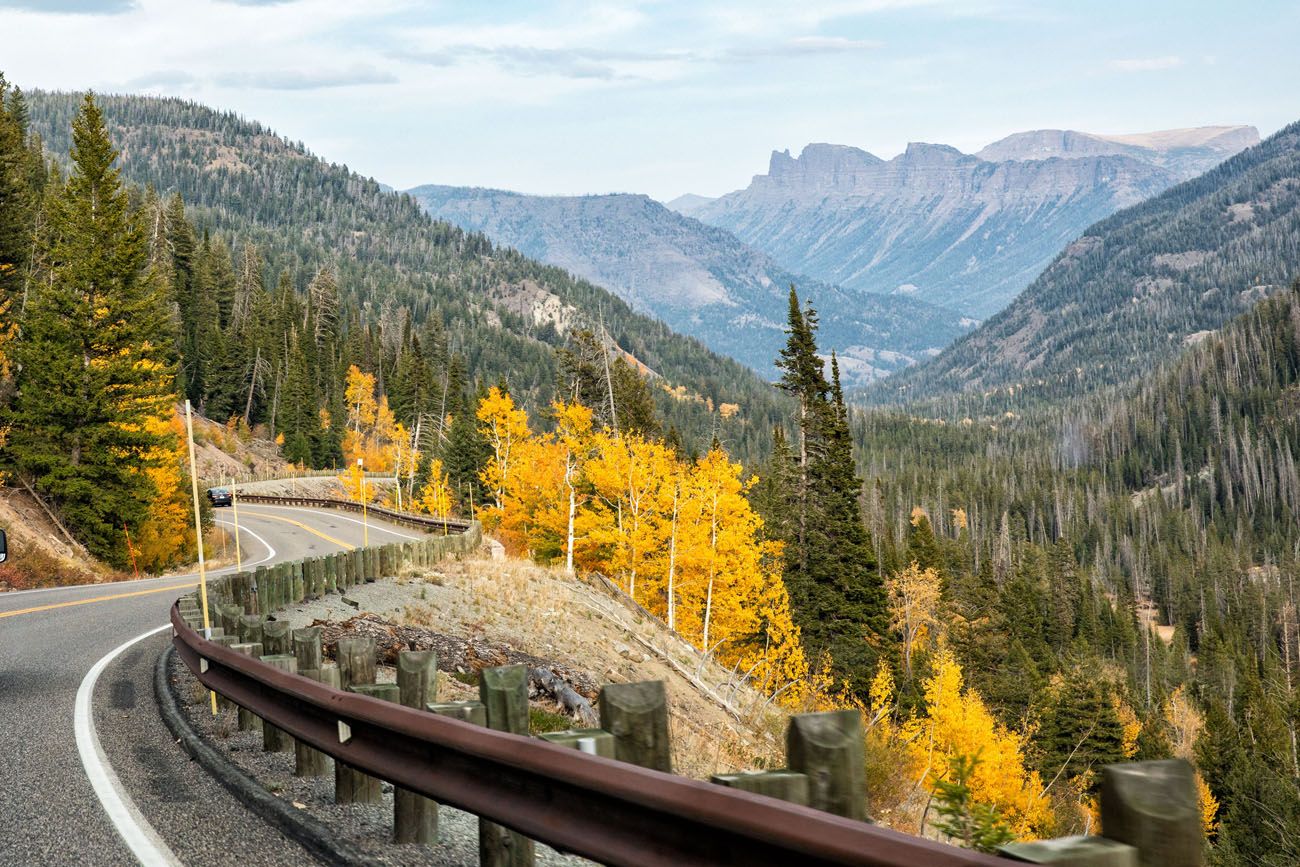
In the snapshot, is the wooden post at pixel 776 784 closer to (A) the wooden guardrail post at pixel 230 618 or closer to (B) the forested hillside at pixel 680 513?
(B) the forested hillside at pixel 680 513

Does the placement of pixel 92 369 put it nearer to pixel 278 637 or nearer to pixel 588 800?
pixel 278 637

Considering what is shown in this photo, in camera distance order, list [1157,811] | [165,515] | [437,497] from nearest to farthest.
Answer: [1157,811]
[165,515]
[437,497]

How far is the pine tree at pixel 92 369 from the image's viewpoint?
3488cm

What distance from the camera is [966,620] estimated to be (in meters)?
79.0

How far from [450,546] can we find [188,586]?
7.50 m

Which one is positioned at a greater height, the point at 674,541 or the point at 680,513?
the point at 680,513

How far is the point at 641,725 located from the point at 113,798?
4280mm

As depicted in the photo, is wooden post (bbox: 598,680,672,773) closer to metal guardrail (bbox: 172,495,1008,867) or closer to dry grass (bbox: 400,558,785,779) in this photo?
metal guardrail (bbox: 172,495,1008,867)

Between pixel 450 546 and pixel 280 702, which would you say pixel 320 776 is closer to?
pixel 280 702

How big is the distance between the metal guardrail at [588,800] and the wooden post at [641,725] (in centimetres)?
13

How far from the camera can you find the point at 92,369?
35750 millimetres

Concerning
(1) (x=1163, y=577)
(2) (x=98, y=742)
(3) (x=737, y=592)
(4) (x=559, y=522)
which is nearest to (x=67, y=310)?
(4) (x=559, y=522)

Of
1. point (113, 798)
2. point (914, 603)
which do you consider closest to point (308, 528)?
point (914, 603)

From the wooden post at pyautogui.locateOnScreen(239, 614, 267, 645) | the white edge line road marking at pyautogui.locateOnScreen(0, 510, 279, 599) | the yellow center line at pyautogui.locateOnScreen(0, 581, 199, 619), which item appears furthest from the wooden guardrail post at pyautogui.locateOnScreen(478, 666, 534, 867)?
the white edge line road marking at pyautogui.locateOnScreen(0, 510, 279, 599)
